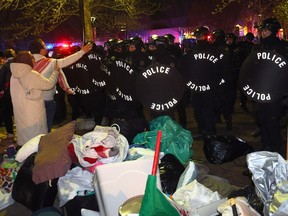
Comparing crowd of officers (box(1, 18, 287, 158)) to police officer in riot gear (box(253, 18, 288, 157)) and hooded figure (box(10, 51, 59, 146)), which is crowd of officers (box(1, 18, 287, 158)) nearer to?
police officer in riot gear (box(253, 18, 288, 157))

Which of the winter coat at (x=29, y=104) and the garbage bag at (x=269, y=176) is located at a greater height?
the garbage bag at (x=269, y=176)

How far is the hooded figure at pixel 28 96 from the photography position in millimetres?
5414

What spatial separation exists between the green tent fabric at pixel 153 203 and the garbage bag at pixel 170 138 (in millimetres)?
2666

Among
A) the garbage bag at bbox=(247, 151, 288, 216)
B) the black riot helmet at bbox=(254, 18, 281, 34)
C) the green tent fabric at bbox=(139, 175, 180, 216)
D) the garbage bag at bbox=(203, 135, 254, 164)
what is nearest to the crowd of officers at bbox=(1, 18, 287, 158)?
the black riot helmet at bbox=(254, 18, 281, 34)

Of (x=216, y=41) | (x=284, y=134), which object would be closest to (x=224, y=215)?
(x=284, y=134)

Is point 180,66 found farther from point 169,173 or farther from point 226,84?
point 169,173

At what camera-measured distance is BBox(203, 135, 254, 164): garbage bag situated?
568cm

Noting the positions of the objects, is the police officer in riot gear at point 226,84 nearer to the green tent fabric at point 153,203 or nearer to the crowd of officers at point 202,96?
the crowd of officers at point 202,96

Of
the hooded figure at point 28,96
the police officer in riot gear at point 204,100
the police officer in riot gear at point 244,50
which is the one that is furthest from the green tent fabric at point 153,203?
the police officer in riot gear at point 244,50

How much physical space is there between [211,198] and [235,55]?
5993 mm

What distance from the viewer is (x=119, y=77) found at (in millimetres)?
6527

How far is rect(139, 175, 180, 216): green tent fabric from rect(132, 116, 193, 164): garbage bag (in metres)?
2.67

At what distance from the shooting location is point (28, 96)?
5.60 m

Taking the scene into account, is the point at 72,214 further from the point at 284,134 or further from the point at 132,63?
the point at 284,134
